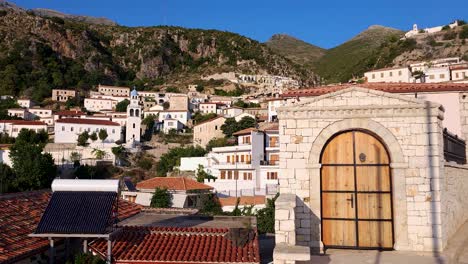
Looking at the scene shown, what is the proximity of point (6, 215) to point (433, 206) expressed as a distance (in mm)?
10655

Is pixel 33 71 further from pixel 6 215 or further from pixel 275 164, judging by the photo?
pixel 6 215

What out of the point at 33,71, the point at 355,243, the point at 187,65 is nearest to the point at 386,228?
the point at 355,243

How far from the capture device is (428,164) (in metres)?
9.87

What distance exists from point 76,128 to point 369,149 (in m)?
76.8

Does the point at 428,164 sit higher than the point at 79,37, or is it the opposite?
the point at 79,37

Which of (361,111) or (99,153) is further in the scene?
(99,153)

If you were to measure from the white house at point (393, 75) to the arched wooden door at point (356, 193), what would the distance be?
6197 cm

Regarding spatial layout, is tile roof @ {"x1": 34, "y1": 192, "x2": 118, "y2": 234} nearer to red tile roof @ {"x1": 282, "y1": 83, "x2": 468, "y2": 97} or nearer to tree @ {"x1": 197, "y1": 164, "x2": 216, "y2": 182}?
red tile roof @ {"x1": 282, "y1": 83, "x2": 468, "y2": 97}

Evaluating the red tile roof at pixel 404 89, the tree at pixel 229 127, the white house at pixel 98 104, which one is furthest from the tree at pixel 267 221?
the white house at pixel 98 104

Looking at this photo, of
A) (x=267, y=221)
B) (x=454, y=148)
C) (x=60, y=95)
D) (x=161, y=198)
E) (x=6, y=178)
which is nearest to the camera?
(x=454, y=148)

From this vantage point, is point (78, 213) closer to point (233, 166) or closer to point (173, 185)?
point (173, 185)

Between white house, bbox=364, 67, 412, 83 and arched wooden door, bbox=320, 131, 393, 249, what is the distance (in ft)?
203

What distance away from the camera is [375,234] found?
10.1 metres

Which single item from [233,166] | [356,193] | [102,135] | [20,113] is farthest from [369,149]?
[20,113]
